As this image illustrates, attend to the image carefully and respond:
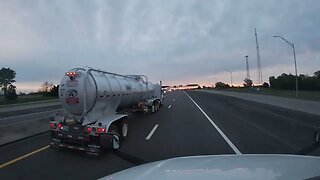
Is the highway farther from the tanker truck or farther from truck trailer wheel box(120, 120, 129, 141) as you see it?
the tanker truck

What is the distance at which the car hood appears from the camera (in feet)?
12.9

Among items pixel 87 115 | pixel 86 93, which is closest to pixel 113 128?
pixel 87 115

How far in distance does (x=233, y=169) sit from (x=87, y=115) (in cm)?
837

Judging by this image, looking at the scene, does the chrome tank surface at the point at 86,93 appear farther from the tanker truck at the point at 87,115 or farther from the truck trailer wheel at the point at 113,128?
the truck trailer wheel at the point at 113,128

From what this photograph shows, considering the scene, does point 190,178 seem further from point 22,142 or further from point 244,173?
point 22,142

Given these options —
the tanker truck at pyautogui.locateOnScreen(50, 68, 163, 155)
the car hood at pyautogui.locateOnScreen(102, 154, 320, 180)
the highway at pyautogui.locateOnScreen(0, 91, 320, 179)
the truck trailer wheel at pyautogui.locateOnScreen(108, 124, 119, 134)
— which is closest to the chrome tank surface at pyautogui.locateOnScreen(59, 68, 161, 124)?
the tanker truck at pyautogui.locateOnScreen(50, 68, 163, 155)

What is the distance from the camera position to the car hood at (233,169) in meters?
3.92

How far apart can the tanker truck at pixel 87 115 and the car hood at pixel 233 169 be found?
218 inches

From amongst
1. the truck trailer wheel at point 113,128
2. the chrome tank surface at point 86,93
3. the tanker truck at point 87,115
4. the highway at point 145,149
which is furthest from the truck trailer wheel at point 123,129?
the chrome tank surface at point 86,93

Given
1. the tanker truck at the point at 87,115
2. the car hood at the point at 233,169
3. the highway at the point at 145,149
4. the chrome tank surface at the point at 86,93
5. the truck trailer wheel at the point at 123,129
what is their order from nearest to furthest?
the car hood at the point at 233,169 → the highway at the point at 145,149 → the tanker truck at the point at 87,115 → the chrome tank surface at the point at 86,93 → the truck trailer wheel at the point at 123,129

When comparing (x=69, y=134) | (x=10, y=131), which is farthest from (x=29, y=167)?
(x=10, y=131)

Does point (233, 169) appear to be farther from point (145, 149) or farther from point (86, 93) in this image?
point (86, 93)

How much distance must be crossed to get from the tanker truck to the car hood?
553 cm

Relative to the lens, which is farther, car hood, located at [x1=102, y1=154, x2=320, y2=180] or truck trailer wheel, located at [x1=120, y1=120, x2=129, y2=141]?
truck trailer wheel, located at [x1=120, y1=120, x2=129, y2=141]
